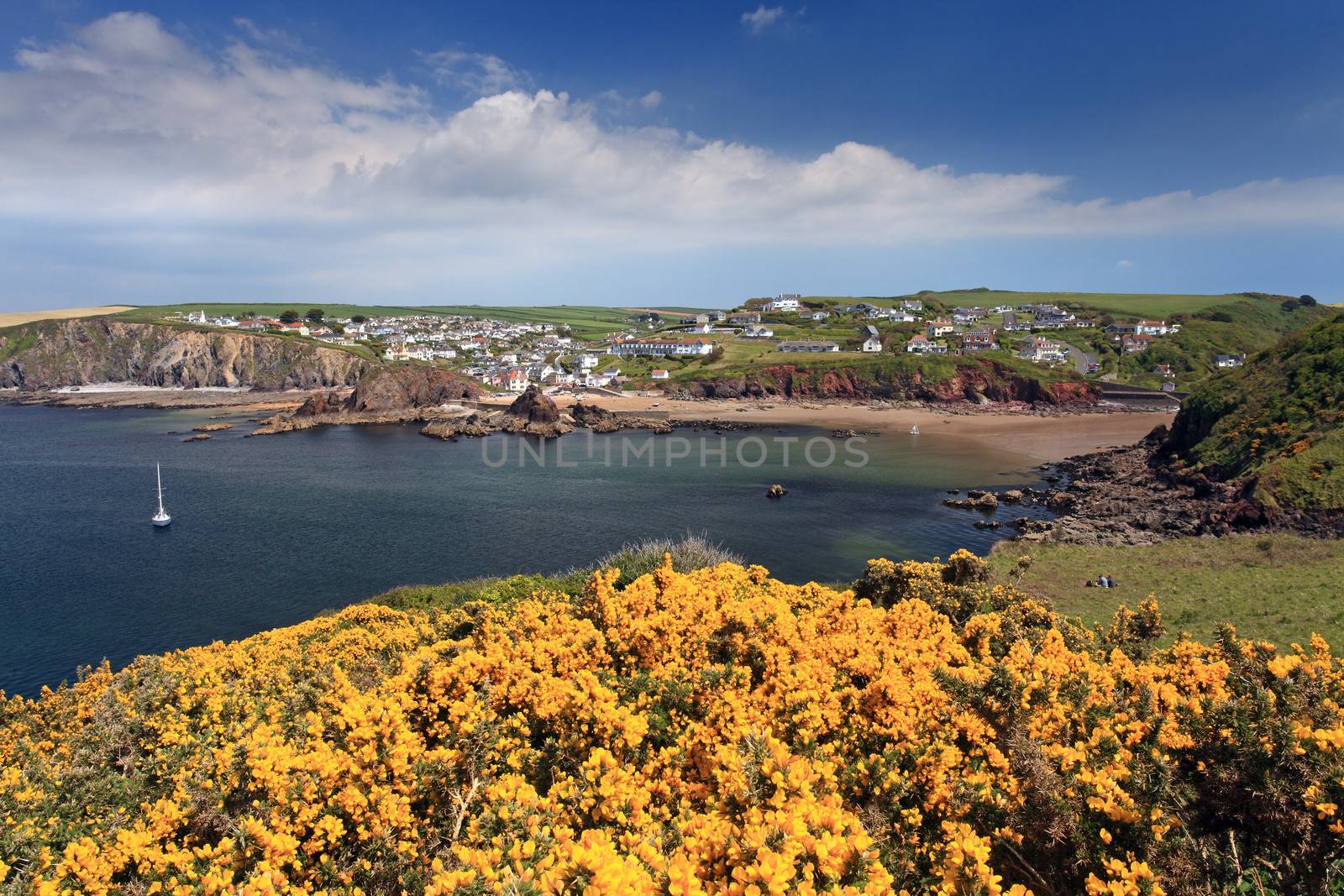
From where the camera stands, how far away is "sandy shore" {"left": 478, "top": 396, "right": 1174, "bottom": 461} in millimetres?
81938

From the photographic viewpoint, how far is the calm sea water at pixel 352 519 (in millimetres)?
36000

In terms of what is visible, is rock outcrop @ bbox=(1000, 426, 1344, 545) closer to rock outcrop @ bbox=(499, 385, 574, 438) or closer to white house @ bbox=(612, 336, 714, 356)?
rock outcrop @ bbox=(499, 385, 574, 438)

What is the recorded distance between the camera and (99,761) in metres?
10.8

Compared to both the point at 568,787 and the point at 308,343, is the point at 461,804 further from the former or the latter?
the point at 308,343

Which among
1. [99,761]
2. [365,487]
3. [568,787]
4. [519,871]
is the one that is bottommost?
[365,487]

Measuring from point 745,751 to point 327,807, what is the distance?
16.3 ft

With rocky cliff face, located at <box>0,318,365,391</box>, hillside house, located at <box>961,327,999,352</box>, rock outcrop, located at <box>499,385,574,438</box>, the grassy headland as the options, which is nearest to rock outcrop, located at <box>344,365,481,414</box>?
rock outcrop, located at <box>499,385,574,438</box>

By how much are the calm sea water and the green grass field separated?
9797 mm

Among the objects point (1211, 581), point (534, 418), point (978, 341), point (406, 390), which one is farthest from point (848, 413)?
point (1211, 581)

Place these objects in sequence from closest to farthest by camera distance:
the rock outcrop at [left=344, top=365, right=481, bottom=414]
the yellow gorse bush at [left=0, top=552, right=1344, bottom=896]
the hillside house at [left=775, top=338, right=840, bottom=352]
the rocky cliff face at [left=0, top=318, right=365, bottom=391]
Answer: the yellow gorse bush at [left=0, top=552, right=1344, bottom=896] → the rock outcrop at [left=344, top=365, right=481, bottom=414] → the hillside house at [left=775, top=338, right=840, bottom=352] → the rocky cliff face at [left=0, top=318, right=365, bottom=391]

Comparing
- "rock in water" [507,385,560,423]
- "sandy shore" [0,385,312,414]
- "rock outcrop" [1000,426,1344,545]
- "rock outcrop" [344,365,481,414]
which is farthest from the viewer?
"sandy shore" [0,385,312,414]

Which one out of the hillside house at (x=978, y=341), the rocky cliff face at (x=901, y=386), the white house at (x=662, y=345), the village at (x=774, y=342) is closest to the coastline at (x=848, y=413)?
the rocky cliff face at (x=901, y=386)

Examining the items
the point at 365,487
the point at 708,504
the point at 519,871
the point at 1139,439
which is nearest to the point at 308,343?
the point at 365,487

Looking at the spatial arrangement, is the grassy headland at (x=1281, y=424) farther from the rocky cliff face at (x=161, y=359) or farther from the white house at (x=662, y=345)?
the rocky cliff face at (x=161, y=359)
